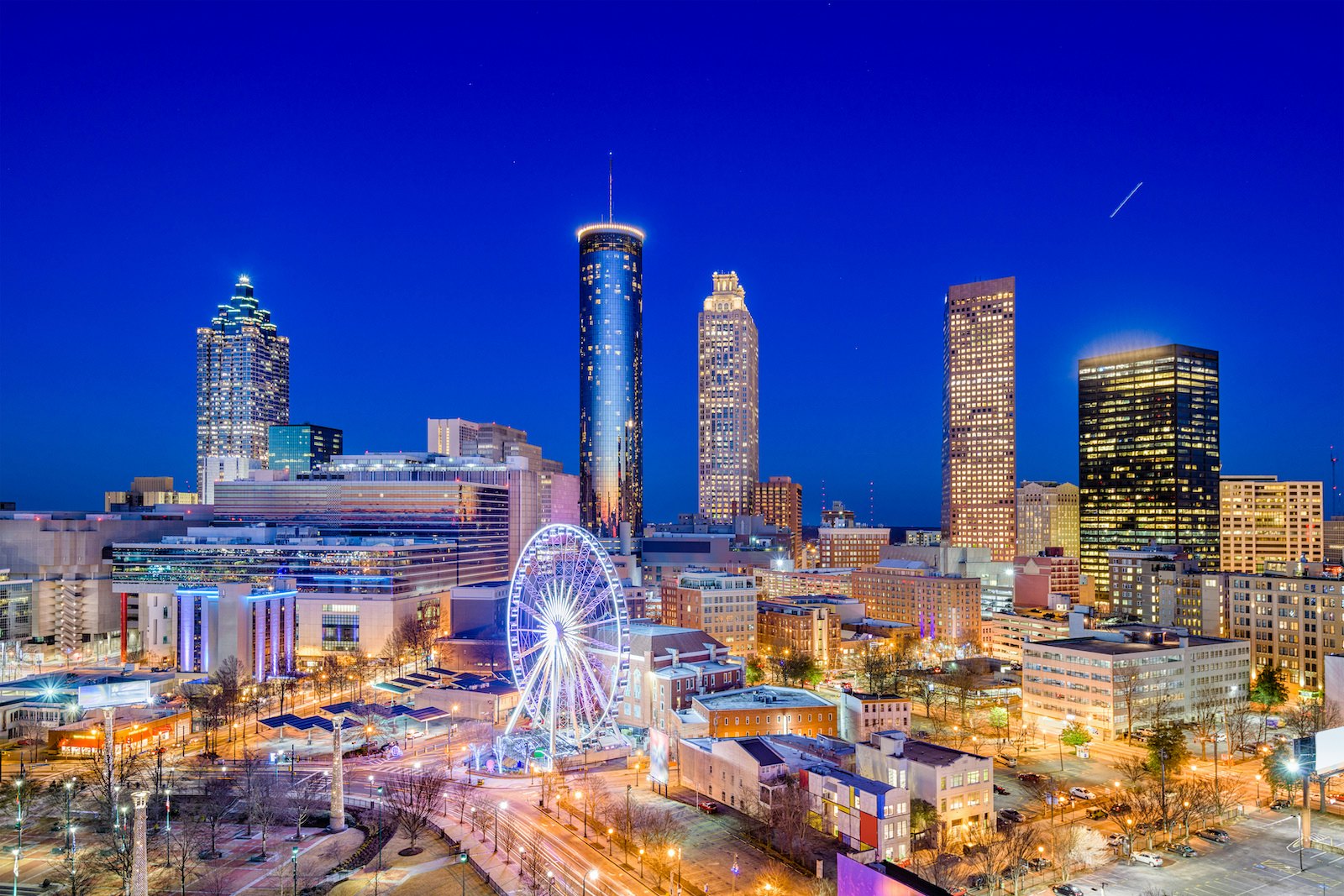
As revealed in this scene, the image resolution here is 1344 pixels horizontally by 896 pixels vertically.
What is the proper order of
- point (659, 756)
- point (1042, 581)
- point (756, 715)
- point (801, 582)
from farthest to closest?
point (801, 582)
point (1042, 581)
point (756, 715)
point (659, 756)

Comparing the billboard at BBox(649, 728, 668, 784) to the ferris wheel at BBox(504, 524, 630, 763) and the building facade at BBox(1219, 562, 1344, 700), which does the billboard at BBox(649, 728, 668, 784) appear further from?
the building facade at BBox(1219, 562, 1344, 700)

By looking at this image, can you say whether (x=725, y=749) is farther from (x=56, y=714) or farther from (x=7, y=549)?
(x=7, y=549)

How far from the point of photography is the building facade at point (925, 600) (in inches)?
4092

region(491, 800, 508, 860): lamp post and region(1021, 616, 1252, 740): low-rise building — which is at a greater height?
region(1021, 616, 1252, 740): low-rise building

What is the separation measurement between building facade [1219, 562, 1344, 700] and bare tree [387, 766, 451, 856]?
2380 inches

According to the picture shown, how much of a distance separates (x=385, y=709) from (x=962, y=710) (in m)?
37.4

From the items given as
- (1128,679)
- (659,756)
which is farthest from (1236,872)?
(659,756)

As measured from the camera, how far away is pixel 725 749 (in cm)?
4700

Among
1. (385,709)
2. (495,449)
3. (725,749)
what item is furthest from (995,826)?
(495,449)

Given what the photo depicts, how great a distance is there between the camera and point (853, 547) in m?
182

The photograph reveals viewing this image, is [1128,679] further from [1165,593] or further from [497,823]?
[497,823]

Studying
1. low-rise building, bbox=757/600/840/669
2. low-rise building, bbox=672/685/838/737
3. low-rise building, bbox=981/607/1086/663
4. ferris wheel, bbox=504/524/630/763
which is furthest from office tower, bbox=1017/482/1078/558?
ferris wheel, bbox=504/524/630/763

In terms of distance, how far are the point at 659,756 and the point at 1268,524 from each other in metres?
123

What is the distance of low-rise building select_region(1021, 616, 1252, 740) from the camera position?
61344 mm
